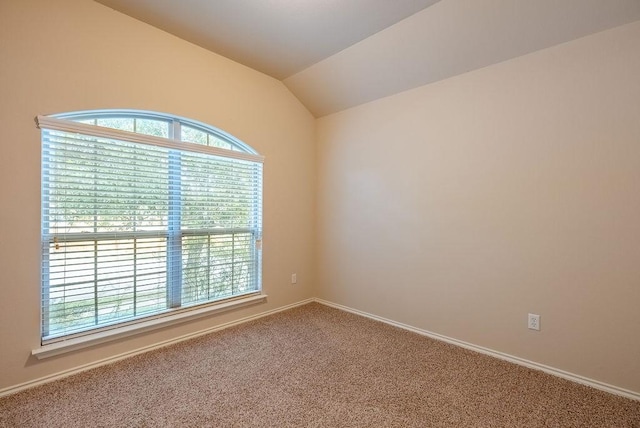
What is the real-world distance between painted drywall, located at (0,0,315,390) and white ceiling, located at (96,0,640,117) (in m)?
0.20

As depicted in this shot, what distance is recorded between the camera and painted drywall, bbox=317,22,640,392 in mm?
1852

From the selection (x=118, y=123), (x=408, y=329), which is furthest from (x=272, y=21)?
(x=408, y=329)

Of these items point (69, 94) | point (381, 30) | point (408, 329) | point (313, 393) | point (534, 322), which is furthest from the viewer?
point (408, 329)

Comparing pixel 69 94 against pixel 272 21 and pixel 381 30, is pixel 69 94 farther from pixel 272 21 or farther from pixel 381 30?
pixel 381 30

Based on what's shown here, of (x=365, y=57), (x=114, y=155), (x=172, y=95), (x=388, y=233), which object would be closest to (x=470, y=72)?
(x=365, y=57)

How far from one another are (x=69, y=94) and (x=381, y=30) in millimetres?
2404

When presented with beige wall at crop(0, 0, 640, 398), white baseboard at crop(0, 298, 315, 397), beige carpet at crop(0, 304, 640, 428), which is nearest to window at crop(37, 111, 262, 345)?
beige wall at crop(0, 0, 640, 398)

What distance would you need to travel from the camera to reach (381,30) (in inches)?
94.9

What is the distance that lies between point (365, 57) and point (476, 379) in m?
2.78

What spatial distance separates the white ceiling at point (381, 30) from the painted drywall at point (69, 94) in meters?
0.20

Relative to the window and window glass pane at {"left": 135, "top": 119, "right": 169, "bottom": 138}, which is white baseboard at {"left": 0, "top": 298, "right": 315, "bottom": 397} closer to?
the window

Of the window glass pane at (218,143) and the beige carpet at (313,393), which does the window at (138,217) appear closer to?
the window glass pane at (218,143)

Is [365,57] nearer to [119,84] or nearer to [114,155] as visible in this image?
[119,84]

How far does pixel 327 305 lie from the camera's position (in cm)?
360
